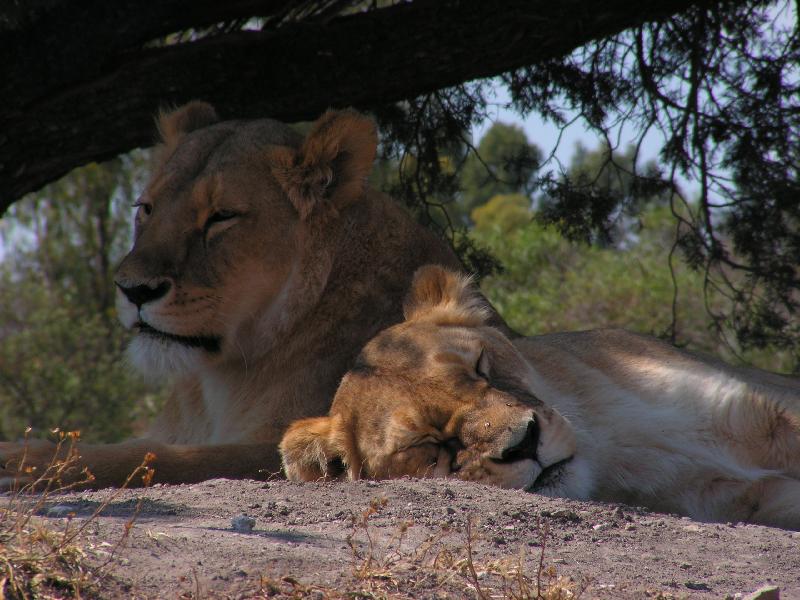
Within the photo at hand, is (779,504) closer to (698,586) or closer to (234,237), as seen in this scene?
(698,586)

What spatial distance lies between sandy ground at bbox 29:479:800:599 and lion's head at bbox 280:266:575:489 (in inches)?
5.0

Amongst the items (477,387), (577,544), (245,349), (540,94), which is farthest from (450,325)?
(540,94)

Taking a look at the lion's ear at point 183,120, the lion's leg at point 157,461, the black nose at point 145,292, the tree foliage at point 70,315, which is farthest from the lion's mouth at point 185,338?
the tree foliage at point 70,315

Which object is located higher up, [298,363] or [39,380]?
[298,363]

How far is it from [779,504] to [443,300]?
1432 millimetres

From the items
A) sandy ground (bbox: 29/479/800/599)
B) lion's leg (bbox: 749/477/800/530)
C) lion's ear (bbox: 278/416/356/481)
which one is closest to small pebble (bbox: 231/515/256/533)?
sandy ground (bbox: 29/479/800/599)

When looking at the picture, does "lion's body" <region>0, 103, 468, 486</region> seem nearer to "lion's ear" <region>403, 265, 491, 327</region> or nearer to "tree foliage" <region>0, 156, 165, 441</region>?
"lion's ear" <region>403, 265, 491, 327</region>

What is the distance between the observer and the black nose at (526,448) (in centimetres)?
343

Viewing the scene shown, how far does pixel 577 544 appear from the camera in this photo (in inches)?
121

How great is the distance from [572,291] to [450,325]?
366 inches

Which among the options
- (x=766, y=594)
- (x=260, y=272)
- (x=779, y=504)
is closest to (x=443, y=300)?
(x=260, y=272)

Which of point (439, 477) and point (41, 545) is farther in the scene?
point (439, 477)

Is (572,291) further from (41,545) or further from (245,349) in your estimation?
(41,545)

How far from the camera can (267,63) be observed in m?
5.23
